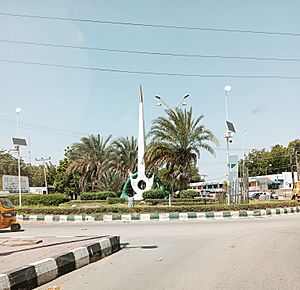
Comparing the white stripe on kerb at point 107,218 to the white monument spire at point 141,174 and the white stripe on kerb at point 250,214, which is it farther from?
the white monument spire at point 141,174

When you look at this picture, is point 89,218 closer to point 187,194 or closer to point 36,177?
point 187,194

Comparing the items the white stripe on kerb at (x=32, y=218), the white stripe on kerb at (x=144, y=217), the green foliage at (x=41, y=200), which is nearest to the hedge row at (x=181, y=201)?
the white stripe on kerb at (x=144, y=217)

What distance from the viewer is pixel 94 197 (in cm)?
4803

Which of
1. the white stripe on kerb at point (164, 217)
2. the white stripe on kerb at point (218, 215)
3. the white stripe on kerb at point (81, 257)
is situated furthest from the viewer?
the white stripe on kerb at point (218, 215)

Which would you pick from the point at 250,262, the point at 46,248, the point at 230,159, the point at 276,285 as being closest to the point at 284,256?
the point at 250,262

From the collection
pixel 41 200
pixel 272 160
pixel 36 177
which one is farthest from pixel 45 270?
pixel 272 160

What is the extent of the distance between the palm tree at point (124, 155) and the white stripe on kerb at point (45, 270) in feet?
146

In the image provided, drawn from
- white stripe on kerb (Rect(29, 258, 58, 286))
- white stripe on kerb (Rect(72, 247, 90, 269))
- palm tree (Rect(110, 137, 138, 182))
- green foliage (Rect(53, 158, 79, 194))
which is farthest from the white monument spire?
white stripe on kerb (Rect(29, 258, 58, 286))

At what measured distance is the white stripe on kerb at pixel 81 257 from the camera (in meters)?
8.92

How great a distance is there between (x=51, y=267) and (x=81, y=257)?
4.48ft

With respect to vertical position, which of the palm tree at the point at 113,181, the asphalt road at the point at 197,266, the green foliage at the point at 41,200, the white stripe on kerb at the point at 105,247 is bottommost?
the asphalt road at the point at 197,266

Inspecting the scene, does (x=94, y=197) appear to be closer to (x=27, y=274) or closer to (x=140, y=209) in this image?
(x=140, y=209)

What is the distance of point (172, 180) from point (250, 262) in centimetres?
2763

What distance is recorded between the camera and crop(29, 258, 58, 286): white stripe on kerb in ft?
24.1
